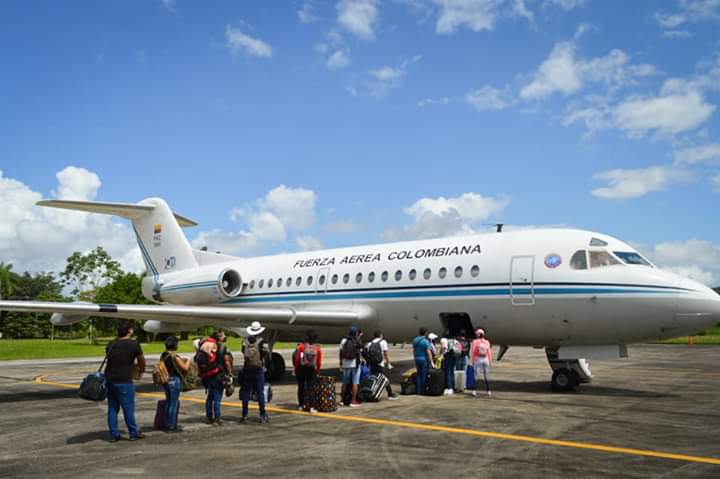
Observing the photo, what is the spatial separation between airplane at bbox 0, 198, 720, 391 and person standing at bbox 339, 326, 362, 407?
12.7 ft

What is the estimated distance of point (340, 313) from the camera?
17.9 m

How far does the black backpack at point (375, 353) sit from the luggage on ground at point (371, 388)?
597mm

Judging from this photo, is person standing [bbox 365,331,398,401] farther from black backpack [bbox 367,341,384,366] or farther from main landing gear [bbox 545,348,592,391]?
main landing gear [bbox 545,348,592,391]

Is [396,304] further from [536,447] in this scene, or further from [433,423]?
[536,447]

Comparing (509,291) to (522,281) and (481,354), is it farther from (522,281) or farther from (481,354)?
(481,354)

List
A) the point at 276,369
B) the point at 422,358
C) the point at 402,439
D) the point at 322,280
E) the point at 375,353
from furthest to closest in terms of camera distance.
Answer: the point at 322,280, the point at 276,369, the point at 422,358, the point at 375,353, the point at 402,439

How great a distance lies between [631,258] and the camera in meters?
14.1

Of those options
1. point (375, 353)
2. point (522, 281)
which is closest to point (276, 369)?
point (375, 353)

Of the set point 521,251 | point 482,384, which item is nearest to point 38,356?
point 482,384

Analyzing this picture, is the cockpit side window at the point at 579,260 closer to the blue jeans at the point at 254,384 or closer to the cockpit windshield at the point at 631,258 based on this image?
the cockpit windshield at the point at 631,258

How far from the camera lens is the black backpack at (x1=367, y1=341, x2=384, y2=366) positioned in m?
13.9

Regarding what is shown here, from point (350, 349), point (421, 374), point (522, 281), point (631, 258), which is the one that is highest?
point (631, 258)

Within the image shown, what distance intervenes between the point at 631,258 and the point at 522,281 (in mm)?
2534

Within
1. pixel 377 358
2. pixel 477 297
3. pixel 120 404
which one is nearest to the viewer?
pixel 120 404
